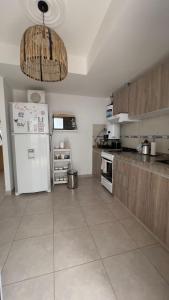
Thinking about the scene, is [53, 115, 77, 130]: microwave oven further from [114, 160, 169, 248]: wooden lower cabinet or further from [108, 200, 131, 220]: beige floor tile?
[108, 200, 131, 220]: beige floor tile

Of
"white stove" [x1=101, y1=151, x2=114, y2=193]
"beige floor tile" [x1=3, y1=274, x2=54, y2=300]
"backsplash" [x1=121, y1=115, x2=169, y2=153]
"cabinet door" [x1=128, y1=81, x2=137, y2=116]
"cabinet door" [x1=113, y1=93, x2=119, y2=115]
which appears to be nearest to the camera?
"beige floor tile" [x1=3, y1=274, x2=54, y2=300]

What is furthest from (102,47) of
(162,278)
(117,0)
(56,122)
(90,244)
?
(162,278)

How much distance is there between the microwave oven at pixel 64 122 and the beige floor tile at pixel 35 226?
1.90 metres

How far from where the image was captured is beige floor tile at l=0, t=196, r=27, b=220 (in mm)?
2039

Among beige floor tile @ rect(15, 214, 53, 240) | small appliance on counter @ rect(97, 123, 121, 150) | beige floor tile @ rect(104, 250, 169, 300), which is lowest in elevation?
beige floor tile @ rect(104, 250, 169, 300)

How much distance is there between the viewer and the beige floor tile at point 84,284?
3.28 ft

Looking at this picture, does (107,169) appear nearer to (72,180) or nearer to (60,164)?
(72,180)

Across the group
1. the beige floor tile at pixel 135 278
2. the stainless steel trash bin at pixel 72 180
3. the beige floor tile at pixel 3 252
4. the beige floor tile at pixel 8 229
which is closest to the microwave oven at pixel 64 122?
the stainless steel trash bin at pixel 72 180

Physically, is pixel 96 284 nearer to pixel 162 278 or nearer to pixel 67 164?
pixel 162 278

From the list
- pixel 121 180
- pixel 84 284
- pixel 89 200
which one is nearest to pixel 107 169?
pixel 121 180

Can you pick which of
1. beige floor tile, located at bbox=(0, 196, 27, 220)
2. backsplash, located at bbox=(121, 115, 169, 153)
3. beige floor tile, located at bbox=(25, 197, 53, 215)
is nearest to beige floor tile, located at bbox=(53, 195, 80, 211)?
beige floor tile, located at bbox=(25, 197, 53, 215)

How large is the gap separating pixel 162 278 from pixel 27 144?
2519 mm

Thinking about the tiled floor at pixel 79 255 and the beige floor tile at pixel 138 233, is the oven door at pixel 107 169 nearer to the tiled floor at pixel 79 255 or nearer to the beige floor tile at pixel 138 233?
the tiled floor at pixel 79 255

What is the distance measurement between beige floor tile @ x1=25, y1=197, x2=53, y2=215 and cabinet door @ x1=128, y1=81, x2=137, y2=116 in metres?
2.11
